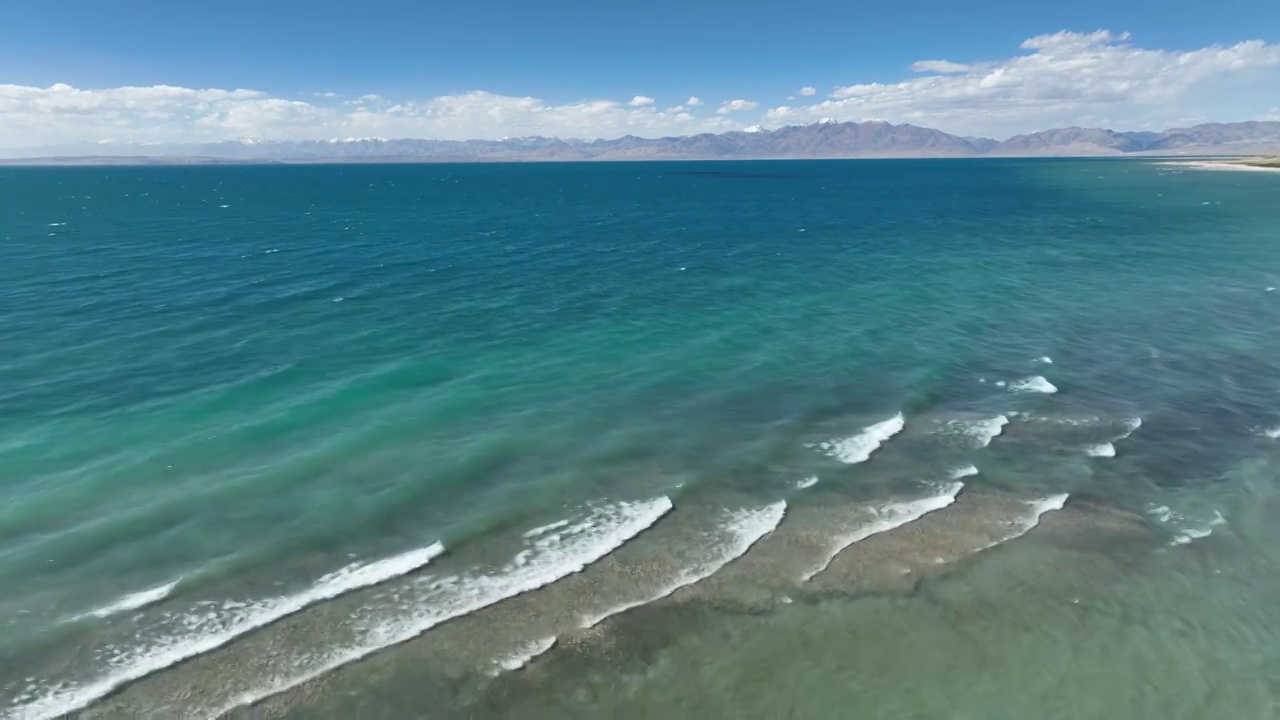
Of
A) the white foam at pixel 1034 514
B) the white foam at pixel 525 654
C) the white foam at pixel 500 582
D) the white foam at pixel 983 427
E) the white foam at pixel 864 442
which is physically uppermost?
the white foam at pixel 983 427

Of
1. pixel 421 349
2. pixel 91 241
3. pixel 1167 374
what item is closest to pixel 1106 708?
pixel 1167 374

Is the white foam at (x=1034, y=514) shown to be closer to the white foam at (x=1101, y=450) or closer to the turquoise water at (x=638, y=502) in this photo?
the turquoise water at (x=638, y=502)

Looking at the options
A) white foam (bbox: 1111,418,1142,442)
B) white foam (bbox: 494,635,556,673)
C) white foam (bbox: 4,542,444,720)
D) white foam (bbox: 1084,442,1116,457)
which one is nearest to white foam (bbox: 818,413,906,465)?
white foam (bbox: 1084,442,1116,457)

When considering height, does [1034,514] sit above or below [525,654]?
above

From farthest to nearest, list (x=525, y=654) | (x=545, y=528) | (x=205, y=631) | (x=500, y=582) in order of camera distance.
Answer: (x=545, y=528), (x=500, y=582), (x=205, y=631), (x=525, y=654)

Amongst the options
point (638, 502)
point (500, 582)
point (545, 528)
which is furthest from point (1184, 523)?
point (500, 582)

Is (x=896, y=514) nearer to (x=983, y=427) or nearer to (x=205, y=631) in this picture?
(x=983, y=427)

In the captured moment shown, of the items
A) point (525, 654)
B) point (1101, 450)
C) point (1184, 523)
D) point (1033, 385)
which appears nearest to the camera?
point (525, 654)

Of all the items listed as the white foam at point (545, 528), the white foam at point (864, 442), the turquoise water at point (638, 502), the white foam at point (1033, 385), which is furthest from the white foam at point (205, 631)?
the white foam at point (1033, 385)
